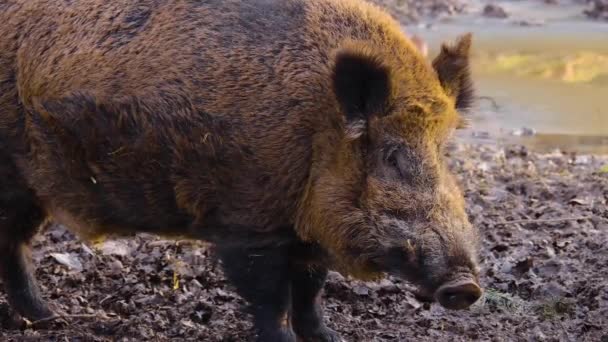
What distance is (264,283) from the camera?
515cm

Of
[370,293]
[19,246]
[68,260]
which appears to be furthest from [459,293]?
[68,260]

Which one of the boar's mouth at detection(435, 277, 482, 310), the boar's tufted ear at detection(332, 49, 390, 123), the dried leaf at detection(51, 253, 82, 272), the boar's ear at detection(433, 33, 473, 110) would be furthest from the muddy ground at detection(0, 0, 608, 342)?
the boar's mouth at detection(435, 277, 482, 310)

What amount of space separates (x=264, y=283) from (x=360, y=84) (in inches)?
40.5

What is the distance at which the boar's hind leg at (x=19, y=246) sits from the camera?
5676 mm

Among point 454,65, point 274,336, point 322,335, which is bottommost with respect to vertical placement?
point 322,335

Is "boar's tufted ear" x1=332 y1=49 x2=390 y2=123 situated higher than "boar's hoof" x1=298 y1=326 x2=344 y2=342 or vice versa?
"boar's tufted ear" x1=332 y1=49 x2=390 y2=123

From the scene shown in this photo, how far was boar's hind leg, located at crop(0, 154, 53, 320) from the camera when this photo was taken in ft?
18.6

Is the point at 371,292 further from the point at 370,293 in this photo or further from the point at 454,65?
the point at 454,65

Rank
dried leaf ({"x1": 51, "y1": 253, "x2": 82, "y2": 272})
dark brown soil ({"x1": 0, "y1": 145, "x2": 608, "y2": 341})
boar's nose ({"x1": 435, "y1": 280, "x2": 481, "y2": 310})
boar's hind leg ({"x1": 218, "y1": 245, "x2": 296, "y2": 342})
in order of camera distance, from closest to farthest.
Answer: boar's nose ({"x1": 435, "y1": 280, "x2": 481, "y2": 310}), boar's hind leg ({"x1": 218, "y1": 245, "x2": 296, "y2": 342}), dark brown soil ({"x1": 0, "y1": 145, "x2": 608, "y2": 341}), dried leaf ({"x1": 51, "y1": 253, "x2": 82, "y2": 272})

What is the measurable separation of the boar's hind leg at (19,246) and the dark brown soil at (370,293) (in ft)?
0.36

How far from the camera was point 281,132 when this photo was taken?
16.4ft

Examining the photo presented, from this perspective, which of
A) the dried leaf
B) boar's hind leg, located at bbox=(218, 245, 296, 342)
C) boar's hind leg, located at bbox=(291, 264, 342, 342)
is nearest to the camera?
boar's hind leg, located at bbox=(218, 245, 296, 342)

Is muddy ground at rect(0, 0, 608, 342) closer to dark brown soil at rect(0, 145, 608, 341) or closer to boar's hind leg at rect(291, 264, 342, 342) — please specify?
dark brown soil at rect(0, 145, 608, 341)

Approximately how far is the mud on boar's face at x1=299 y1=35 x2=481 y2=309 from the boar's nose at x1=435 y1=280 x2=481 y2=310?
10 millimetres
